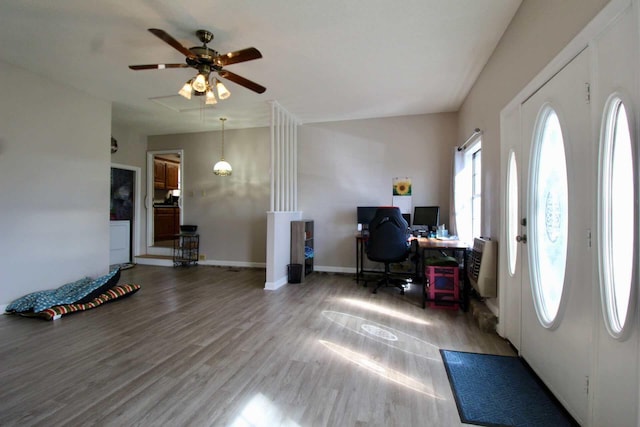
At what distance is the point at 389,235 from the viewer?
152 inches

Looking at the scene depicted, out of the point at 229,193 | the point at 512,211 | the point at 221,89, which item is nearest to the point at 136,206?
the point at 229,193

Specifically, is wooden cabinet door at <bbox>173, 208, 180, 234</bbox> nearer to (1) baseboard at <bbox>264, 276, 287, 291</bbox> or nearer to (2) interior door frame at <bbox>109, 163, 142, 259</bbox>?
(2) interior door frame at <bbox>109, 163, 142, 259</bbox>

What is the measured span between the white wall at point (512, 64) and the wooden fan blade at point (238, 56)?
1954 mm

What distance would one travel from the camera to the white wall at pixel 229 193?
5.60 meters

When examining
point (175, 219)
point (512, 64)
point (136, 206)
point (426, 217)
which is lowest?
point (175, 219)

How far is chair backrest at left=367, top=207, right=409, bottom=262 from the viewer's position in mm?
3811

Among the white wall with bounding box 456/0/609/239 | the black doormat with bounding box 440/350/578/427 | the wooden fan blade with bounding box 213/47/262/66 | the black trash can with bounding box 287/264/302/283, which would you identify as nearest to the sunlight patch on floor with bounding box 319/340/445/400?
the black doormat with bounding box 440/350/578/427

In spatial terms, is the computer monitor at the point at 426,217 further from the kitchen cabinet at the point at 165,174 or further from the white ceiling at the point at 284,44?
the kitchen cabinet at the point at 165,174

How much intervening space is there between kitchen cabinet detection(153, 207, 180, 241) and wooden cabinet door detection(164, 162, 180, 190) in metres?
0.62

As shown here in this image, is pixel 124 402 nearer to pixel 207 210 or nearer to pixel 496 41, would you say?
pixel 496 41

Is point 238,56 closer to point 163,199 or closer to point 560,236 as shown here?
point 560,236

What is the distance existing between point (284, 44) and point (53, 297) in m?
3.73

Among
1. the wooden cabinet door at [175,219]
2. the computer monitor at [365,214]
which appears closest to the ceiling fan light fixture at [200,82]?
the computer monitor at [365,214]

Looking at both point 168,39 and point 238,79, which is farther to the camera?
point 238,79
